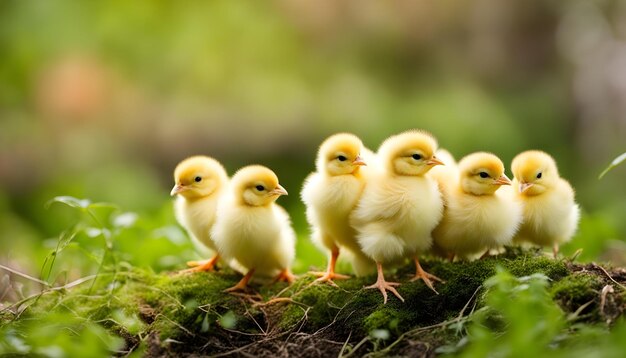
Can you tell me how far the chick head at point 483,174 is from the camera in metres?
3.29

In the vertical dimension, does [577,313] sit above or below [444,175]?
below

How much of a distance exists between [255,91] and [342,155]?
5880mm

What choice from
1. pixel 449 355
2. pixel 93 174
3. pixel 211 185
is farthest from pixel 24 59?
pixel 449 355

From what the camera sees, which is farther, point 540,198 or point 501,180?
point 540,198

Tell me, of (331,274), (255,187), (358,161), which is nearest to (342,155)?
(358,161)

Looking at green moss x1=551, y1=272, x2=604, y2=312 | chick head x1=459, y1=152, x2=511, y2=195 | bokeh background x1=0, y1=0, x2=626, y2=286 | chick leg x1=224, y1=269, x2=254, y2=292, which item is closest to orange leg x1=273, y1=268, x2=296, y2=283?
chick leg x1=224, y1=269, x2=254, y2=292

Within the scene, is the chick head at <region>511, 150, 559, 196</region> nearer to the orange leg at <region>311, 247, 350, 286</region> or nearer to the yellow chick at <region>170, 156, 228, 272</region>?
the orange leg at <region>311, 247, 350, 286</region>

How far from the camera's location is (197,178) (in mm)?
3730

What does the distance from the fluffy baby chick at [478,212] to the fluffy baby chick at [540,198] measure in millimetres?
130

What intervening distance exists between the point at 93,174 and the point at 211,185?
529cm

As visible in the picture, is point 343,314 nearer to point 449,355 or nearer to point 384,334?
point 384,334

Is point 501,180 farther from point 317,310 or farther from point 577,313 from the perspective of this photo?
point 317,310

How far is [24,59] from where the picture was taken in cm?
903

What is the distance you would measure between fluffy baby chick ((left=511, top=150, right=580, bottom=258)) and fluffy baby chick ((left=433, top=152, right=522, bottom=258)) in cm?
13
